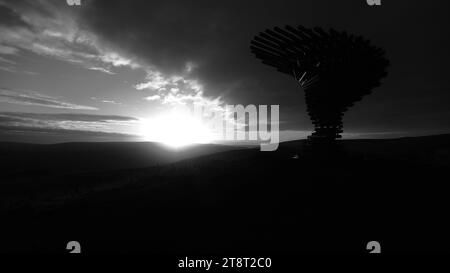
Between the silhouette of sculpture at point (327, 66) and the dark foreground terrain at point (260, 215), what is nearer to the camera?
the dark foreground terrain at point (260, 215)

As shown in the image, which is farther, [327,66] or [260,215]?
[327,66]

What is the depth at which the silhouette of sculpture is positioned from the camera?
9.01 m

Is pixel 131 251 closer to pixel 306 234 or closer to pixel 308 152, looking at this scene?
pixel 306 234

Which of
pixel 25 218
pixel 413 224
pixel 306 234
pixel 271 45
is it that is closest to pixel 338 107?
pixel 271 45

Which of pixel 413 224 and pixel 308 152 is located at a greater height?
pixel 308 152

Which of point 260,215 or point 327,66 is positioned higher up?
point 327,66

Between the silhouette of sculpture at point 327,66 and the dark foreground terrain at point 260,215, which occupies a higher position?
the silhouette of sculpture at point 327,66

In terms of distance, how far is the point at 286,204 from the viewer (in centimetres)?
588

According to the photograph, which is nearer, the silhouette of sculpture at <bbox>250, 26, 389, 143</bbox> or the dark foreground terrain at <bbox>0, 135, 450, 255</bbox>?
the dark foreground terrain at <bbox>0, 135, 450, 255</bbox>

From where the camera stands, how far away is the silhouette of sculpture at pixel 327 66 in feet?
29.6

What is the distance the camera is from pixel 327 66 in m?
9.41

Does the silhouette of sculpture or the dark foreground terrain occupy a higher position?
the silhouette of sculpture
